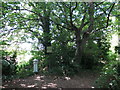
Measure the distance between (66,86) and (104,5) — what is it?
340 cm

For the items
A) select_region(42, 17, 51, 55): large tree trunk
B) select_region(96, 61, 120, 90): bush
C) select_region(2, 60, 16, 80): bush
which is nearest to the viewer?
select_region(96, 61, 120, 90): bush

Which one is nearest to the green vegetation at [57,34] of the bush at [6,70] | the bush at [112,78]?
the bush at [6,70]

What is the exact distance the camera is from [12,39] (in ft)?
16.6

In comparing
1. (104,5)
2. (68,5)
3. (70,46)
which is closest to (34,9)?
(68,5)

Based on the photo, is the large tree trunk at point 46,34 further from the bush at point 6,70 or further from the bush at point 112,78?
the bush at point 112,78

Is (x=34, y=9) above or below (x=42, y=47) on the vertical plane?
above

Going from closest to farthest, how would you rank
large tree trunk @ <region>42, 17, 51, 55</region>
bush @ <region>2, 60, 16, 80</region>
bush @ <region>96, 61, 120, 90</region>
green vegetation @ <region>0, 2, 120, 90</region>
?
1. bush @ <region>96, 61, 120, 90</region>
2. bush @ <region>2, 60, 16, 80</region>
3. green vegetation @ <region>0, 2, 120, 90</region>
4. large tree trunk @ <region>42, 17, 51, 55</region>

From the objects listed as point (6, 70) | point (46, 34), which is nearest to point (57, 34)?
point (46, 34)

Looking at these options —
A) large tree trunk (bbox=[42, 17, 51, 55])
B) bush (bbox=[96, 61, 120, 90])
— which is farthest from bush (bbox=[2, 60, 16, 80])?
bush (bbox=[96, 61, 120, 90])

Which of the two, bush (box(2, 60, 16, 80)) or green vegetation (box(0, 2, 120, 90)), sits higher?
green vegetation (box(0, 2, 120, 90))

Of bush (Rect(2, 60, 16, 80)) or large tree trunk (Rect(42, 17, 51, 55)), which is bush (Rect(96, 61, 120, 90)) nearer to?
bush (Rect(2, 60, 16, 80))

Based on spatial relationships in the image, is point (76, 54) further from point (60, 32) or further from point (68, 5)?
point (68, 5)

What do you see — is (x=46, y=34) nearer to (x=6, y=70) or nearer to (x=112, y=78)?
(x=6, y=70)

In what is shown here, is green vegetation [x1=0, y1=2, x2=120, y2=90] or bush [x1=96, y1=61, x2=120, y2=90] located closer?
bush [x1=96, y1=61, x2=120, y2=90]
